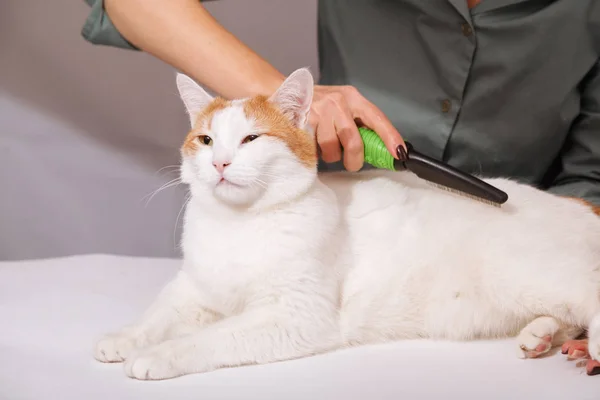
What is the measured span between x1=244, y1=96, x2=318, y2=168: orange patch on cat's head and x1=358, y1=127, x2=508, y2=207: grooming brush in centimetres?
13

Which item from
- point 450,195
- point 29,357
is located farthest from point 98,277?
point 450,195

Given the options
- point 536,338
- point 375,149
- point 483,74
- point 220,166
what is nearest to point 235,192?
point 220,166

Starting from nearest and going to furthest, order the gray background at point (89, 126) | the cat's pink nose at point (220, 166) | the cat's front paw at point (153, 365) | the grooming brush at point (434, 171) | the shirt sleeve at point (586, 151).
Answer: the cat's front paw at point (153, 365)
the cat's pink nose at point (220, 166)
the grooming brush at point (434, 171)
the shirt sleeve at point (586, 151)
the gray background at point (89, 126)

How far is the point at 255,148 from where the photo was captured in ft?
3.66

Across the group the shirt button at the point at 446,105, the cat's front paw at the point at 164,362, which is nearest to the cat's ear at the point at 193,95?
the cat's front paw at the point at 164,362

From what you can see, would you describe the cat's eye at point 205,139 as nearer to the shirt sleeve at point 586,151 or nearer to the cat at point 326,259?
the cat at point 326,259

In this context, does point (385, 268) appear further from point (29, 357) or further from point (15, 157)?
point (15, 157)

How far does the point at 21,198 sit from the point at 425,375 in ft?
4.91

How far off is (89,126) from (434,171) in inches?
48.5

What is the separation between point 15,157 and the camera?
1.97m

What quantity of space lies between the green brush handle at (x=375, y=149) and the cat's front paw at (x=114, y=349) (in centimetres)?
56

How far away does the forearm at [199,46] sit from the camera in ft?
Answer: 4.44

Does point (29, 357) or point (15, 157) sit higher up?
point (15, 157)

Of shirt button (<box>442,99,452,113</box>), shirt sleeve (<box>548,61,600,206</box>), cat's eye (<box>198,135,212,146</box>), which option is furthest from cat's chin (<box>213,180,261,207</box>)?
shirt sleeve (<box>548,61,600,206</box>)
